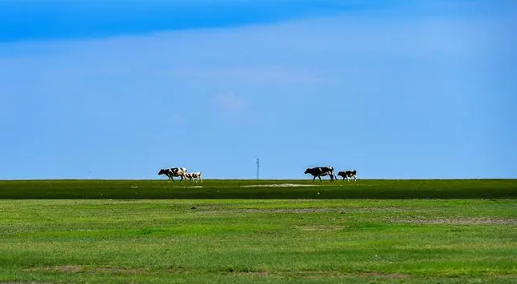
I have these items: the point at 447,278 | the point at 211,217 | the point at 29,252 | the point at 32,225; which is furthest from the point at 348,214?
the point at 447,278

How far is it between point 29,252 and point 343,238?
10.1 meters

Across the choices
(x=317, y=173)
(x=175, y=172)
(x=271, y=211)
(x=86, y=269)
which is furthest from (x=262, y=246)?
(x=175, y=172)

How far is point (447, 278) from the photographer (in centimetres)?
2520

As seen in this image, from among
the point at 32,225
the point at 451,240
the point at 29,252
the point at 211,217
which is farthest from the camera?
the point at 211,217

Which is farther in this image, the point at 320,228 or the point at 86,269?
the point at 320,228

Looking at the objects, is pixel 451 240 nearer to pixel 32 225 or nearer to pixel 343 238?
pixel 343 238

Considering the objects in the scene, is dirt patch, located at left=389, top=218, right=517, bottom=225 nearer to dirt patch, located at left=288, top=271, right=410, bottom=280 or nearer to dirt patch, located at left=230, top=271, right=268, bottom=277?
dirt patch, located at left=288, top=271, right=410, bottom=280

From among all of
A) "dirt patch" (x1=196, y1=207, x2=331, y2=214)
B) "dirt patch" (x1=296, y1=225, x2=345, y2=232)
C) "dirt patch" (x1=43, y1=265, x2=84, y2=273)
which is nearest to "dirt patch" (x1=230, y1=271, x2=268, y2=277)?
"dirt patch" (x1=43, y1=265, x2=84, y2=273)

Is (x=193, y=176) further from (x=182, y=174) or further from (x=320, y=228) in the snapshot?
(x=320, y=228)

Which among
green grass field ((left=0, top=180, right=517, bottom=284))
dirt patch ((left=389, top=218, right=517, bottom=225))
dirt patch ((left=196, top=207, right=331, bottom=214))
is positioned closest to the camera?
green grass field ((left=0, top=180, right=517, bottom=284))

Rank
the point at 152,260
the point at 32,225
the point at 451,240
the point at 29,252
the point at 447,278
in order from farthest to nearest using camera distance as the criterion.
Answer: the point at 32,225
the point at 451,240
the point at 29,252
the point at 152,260
the point at 447,278

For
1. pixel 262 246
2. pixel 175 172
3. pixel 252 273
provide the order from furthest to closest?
A: pixel 175 172, pixel 262 246, pixel 252 273

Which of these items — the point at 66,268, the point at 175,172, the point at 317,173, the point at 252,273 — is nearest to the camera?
the point at 252,273

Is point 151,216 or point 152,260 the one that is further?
point 151,216
